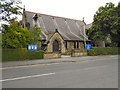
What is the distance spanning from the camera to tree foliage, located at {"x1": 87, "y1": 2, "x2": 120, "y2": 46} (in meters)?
24.3

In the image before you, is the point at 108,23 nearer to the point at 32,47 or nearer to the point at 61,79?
the point at 32,47

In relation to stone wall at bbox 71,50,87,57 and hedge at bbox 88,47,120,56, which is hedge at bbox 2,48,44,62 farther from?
hedge at bbox 88,47,120,56

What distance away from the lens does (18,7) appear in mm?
14094

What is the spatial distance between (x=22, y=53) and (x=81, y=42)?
1932 cm

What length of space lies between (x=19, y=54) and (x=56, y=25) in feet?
60.4

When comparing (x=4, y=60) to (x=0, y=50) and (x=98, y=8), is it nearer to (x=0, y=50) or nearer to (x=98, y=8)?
(x=0, y=50)

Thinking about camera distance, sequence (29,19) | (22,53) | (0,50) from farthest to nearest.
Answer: (29,19), (22,53), (0,50)

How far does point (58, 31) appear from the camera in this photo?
87.6 feet

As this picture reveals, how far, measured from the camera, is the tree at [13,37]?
45.4ft

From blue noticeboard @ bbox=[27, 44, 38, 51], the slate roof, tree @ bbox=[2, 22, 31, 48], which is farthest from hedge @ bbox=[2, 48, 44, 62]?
the slate roof

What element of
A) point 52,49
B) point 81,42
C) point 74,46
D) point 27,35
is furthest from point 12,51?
point 81,42

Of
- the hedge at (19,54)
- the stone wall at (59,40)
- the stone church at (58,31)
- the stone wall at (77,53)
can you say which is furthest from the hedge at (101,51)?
the hedge at (19,54)

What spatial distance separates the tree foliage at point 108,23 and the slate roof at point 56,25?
530cm

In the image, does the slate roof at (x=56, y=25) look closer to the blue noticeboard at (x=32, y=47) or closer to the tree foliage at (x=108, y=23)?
the tree foliage at (x=108, y=23)
